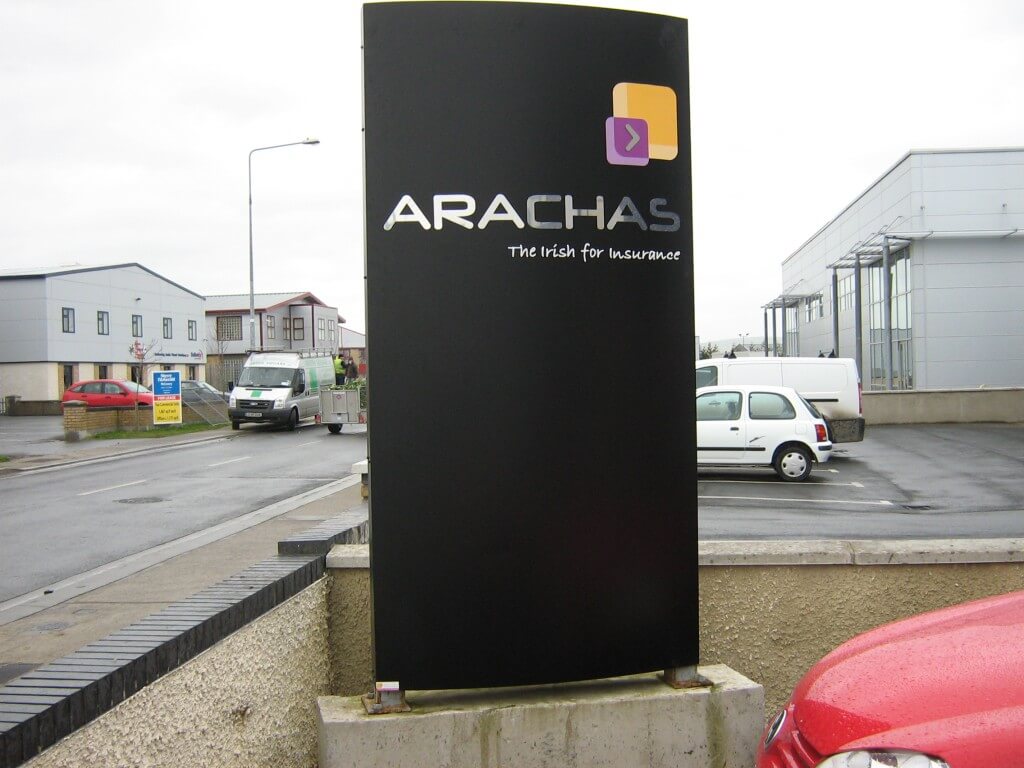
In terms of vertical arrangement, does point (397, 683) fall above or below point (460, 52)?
below

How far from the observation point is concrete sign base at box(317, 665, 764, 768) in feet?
12.5

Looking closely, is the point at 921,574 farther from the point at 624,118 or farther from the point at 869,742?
the point at 624,118

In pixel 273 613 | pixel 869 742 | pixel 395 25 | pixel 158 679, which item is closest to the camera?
pixel 869 742

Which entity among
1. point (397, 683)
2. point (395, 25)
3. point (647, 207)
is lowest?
point (397, 683)

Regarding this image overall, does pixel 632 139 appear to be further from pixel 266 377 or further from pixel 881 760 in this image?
pixel 266 377

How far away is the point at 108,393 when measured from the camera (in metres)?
42.0

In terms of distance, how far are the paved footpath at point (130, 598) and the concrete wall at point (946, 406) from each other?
2144cm

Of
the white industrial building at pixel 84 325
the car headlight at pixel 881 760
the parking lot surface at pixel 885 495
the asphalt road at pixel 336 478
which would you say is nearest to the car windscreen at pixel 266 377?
the asphalt road at pixel 336 478

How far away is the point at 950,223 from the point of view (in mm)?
35406

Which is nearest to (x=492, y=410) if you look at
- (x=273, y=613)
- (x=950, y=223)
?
(x=273, y=613)

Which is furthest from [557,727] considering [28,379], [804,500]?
[28,379]

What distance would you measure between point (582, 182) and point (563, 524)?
4.30 ft

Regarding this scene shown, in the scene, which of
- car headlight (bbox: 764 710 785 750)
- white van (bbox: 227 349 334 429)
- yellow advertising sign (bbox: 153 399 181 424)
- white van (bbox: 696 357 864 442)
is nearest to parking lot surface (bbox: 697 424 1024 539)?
white van (bbox: 696 357 864 442)

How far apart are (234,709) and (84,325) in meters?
61.4
